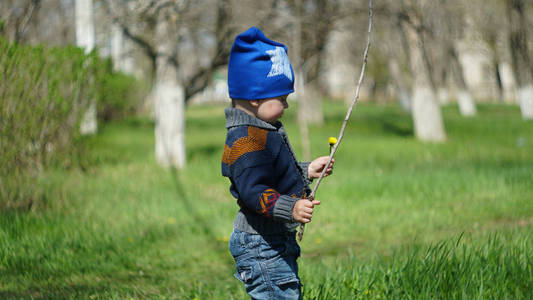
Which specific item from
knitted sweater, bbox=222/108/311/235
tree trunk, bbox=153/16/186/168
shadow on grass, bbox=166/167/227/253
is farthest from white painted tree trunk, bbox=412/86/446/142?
knitted sweater, bbox=222/108/311/235

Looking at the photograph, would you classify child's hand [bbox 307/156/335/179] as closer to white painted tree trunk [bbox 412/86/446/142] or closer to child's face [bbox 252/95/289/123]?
child's face [bbox 252/95/289/123]

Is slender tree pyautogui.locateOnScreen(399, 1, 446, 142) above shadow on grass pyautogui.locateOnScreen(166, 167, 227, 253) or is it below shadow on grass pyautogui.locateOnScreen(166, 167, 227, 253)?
above

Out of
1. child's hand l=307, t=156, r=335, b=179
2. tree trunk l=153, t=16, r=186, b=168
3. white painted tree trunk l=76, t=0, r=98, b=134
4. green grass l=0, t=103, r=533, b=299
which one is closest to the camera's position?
child's hand l=307, t=156, r=335, b=179

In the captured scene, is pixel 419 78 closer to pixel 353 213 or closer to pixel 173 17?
pixel 173 17

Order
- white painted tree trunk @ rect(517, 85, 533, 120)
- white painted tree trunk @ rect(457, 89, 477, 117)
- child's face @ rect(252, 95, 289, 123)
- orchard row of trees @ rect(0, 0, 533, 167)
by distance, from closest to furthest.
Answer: child's face @ rect(252, 95, 289, 123) < orchard row of trees @ rect(0, 0, 533, 167) < white painted tree trunk @ rect(517, 85, 533, 120) < white painted tree trunk @ rect(457, 89, 477, 117)

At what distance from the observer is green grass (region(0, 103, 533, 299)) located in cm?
326

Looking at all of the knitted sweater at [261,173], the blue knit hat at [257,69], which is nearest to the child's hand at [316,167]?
the knitted sweater at [261,173]

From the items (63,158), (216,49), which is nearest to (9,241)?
(63,158)

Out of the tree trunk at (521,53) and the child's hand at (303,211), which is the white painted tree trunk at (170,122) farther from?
the tree trunk at (521,53)

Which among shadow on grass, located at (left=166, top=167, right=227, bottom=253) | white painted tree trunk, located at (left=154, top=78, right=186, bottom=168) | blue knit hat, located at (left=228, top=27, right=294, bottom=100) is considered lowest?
shadow on grass, located at (left=166, top=167, right=227, bottom=253)

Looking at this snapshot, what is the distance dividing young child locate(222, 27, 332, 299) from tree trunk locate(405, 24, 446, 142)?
12.3 m

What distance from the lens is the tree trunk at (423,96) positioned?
14062 mm

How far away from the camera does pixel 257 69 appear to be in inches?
94.0

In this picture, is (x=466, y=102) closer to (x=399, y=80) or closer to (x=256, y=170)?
(x=399, y=80)
